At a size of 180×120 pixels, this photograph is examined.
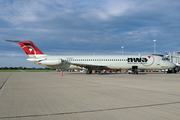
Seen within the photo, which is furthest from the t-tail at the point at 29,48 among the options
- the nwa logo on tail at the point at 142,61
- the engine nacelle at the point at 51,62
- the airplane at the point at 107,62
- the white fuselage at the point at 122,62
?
the nwa logo on tail at the point at 142,61

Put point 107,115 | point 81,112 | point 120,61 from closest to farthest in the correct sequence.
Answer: point 107,115, point 81,112, point 120,61

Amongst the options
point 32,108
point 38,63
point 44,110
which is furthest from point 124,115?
point 38,63

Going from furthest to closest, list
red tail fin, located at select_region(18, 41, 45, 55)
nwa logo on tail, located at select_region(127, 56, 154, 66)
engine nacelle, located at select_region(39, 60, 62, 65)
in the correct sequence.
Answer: red tail fin, located at select_region(18, 41, 45, 55)
engine nacelle, located at select_region(39, 60, 62, 65)
nwa logo on tail, located at select_region(127, 56, 154, 66)

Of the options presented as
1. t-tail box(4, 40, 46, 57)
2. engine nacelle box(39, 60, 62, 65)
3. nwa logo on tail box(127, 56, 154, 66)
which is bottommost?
engine nacelle box(39, 60, 62, 65)

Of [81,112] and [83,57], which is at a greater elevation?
[83,57]

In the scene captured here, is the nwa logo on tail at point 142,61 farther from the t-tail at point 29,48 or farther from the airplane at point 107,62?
the t-tail at point 29,48

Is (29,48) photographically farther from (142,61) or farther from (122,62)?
(142,61)

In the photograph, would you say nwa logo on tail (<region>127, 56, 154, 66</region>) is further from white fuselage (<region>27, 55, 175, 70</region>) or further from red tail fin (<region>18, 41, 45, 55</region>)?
red tail fin (<region>18, 41, 45, 55</region>)

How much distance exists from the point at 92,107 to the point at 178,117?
2.60m

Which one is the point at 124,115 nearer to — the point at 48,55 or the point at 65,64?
the point at 65,64

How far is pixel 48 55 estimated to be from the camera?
114 feet

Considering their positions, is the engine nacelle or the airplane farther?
the engine nacelle

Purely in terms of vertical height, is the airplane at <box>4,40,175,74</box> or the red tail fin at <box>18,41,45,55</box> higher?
the red tail fin at <box>18,41,45,55</box>

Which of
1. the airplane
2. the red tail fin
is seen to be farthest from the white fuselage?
the red tail fin
